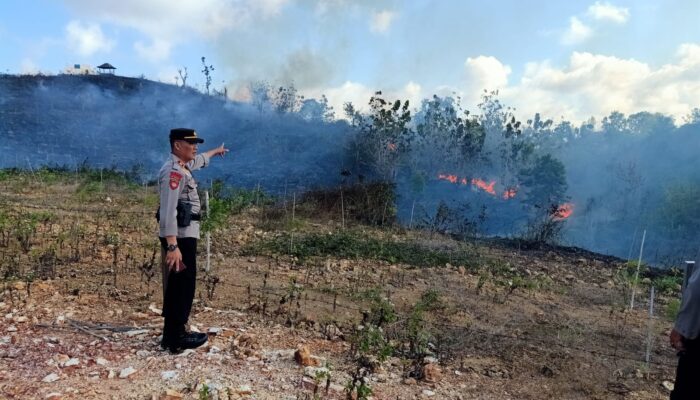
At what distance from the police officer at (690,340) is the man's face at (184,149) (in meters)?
2.85

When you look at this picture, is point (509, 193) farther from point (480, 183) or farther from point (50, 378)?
point (50, 378)

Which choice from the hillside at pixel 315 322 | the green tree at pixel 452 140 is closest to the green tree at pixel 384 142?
the green tree at pixel 452 140

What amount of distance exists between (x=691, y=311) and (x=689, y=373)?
0.27 m

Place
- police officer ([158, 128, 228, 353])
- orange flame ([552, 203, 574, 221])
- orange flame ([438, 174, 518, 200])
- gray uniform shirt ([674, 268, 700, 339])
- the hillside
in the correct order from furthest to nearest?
1. orange flame ([438, 174, 518, 200])
2. orange flame ([552, 203, 574, 221])
3. police officer ([158, 128, 228, 353])
4. the hillside
5. gray uniform shirt ([674, 268, 700, 339])

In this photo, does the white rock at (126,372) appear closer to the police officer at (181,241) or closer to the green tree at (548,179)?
the police officer at (181,241)

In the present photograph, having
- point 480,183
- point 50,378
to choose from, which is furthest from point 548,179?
point 50,378

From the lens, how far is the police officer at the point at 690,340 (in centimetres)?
196

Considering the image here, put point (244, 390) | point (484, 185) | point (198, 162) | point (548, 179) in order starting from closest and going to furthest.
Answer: point (244, 390), point (198, 162), point (548, 179), point (484, 185)

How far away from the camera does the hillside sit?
295 centimetres

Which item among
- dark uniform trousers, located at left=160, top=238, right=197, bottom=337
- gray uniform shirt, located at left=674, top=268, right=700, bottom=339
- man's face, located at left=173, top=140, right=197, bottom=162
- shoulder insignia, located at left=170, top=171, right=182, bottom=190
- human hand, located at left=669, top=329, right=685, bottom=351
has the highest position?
man's face, located at left=173, top=140, right=197, bottom=162

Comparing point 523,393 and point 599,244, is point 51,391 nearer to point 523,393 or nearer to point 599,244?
point 523,393

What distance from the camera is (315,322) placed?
410cm

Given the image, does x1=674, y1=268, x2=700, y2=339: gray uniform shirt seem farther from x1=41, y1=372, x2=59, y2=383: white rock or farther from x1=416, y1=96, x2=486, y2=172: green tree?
x1=416, y1=96, x2=486, y2=172: green tree

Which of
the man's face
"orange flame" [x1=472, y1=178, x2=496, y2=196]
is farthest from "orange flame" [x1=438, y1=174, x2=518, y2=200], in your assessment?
the man's face
